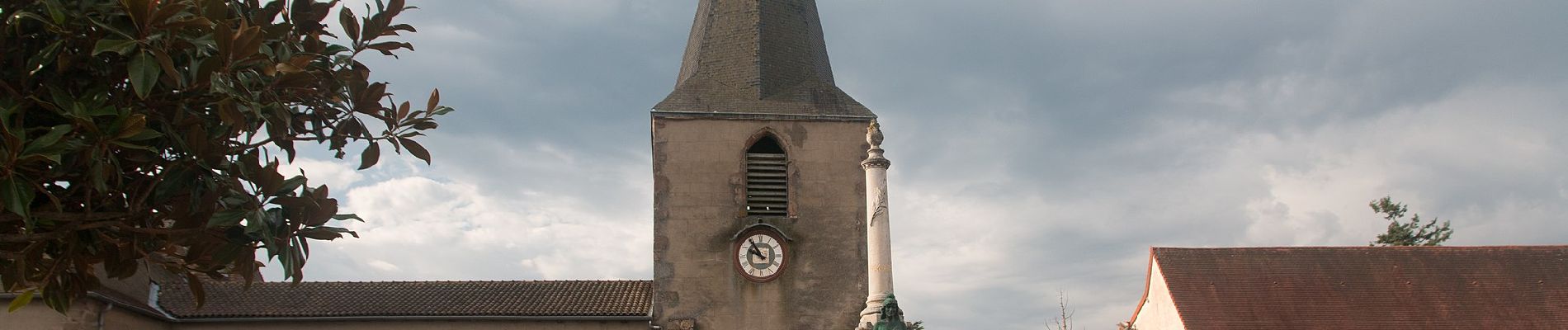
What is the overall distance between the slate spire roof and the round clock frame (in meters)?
2.20

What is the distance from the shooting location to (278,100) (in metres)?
5.08

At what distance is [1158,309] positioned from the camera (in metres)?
26.2

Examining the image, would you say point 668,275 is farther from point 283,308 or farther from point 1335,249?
point 1335,249

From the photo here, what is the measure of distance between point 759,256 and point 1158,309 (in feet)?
34.8

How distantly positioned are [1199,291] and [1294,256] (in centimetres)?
264

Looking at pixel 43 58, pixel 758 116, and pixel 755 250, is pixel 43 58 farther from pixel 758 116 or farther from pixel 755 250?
pixel 758 116

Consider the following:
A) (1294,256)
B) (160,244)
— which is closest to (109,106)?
(160,244)

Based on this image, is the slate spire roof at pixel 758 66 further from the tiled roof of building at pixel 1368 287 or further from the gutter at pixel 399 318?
the tiled roof of building at pixel 1368 287

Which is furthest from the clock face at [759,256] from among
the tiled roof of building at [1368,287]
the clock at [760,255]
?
the tiled roof of building at [1368,287]

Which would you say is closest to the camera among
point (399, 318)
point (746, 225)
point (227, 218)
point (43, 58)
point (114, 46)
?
point (114, 46)

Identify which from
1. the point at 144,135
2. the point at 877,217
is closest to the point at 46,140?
the point at 144,135

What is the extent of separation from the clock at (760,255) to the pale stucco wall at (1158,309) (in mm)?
8914

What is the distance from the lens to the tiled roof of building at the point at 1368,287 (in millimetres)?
23656

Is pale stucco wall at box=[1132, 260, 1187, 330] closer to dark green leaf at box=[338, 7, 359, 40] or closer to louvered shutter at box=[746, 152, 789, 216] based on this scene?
louvered shutter at box=[746, 152, 789, 216]
